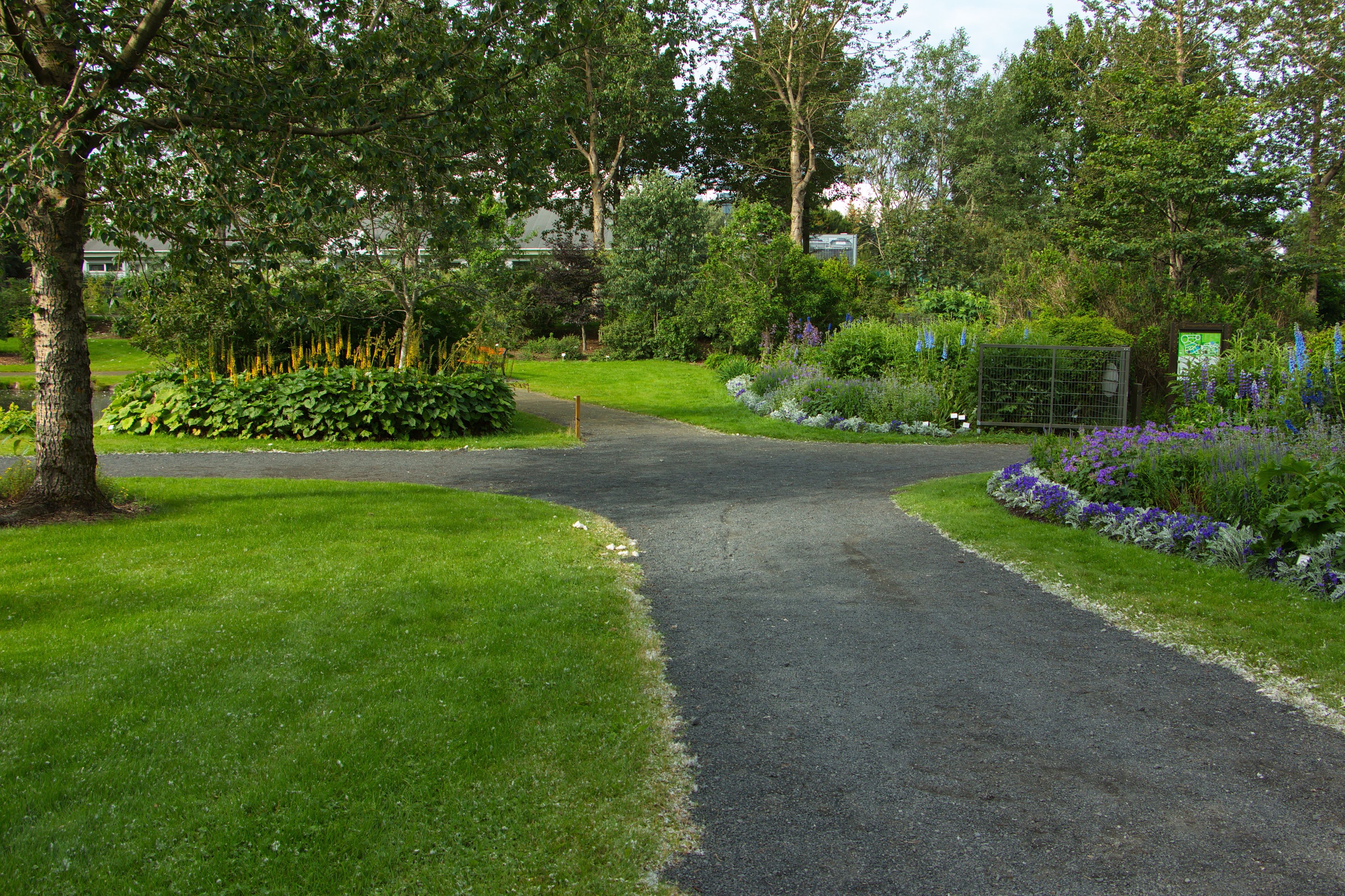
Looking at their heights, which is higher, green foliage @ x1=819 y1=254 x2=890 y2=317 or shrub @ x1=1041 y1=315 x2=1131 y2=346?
green foliage @ x1=819 y1=254 x2=890 y2=317

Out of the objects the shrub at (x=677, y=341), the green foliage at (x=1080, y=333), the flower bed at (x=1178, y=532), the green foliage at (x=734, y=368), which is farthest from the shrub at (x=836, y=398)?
the shrub at (x=677, y=341)

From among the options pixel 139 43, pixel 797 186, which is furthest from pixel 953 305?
pixel 139 43

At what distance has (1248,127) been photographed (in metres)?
29.7

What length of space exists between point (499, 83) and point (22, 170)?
3.92m

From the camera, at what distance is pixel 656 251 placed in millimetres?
34031

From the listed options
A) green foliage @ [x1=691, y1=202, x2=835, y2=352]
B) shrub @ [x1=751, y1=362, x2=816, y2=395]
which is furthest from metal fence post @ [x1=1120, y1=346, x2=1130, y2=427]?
green foliage @ [x1=691, y1=202, x2=835, y2=352]

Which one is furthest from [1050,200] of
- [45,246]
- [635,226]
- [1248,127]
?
[45,246]

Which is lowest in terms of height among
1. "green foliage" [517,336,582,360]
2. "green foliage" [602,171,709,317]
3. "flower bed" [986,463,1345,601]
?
"flower bed" [986,463,1345,601]

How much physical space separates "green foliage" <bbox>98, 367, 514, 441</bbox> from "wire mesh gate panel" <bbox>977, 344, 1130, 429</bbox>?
9.21m

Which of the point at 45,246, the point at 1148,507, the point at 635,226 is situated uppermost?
the point at 635,226

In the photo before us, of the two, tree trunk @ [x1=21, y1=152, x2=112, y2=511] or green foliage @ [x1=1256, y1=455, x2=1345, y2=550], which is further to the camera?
tree trunk @ [x1=21, y1=152, x2=112, y2=511]

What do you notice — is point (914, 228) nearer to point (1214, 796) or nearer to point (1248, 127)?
Result: point (1248, 127)

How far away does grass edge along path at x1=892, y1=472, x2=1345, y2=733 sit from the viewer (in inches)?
186

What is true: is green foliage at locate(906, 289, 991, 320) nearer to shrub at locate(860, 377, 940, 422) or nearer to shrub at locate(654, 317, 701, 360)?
shrub at locate(654, 317, 701, 360)
